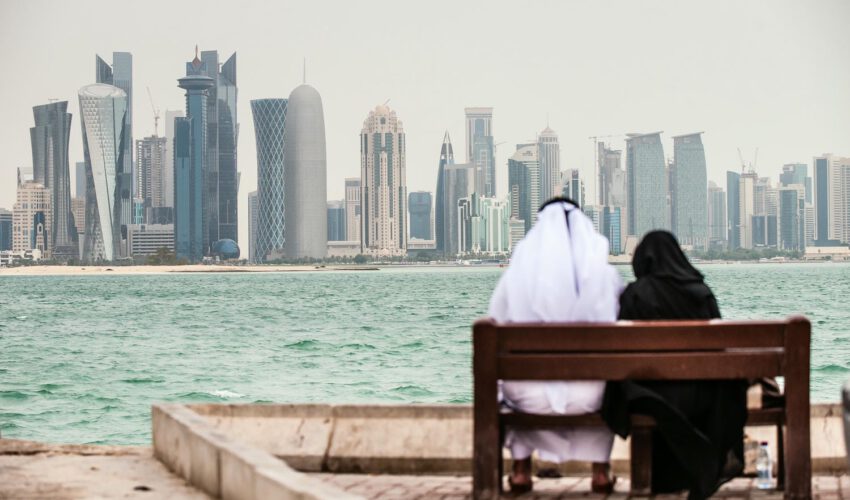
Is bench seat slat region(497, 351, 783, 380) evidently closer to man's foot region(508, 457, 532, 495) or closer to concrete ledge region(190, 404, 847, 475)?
man's foot region(508, 457, 532, 495)

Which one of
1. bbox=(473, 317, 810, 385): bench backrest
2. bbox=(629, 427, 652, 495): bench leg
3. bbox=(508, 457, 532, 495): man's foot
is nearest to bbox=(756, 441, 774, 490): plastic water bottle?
bbox=(629, 427, 652, 495): bench leg

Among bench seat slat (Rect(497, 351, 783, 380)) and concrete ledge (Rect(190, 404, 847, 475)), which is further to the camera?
concrete ledge (Rect(190, 404, 847, 475))

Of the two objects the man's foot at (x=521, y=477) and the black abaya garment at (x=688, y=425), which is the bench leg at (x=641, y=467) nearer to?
the black abaya garment at (x=688, y=425)

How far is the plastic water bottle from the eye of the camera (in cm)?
628

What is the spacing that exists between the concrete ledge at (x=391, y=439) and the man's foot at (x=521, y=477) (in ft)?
2.26

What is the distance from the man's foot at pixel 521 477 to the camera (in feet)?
20.1

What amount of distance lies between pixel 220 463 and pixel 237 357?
39142mm

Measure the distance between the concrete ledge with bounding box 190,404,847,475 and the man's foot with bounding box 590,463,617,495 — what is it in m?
0.66

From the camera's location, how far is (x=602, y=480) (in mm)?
6117

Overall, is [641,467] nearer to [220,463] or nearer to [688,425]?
[688,425]

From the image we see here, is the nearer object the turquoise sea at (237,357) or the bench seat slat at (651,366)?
the bench seat slat at (651,366)

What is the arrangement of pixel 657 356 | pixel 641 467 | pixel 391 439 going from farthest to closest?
pixel 391 439, pixel 641 467, pixel 657 356

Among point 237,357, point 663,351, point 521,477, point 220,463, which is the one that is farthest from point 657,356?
point 237,357

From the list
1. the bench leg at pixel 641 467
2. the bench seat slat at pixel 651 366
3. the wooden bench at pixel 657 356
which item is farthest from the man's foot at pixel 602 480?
the bench seat slat at pixel 651 366
